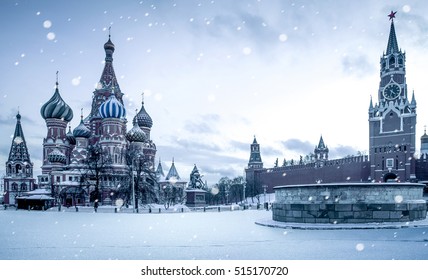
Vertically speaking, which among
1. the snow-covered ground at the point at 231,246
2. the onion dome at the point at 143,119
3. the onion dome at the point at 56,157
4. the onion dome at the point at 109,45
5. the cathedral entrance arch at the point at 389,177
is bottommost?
the cathedral entrance arch at the point at 389,177

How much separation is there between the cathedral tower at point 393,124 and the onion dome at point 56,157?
1494 inches

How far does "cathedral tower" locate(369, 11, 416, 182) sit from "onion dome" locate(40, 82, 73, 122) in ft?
129

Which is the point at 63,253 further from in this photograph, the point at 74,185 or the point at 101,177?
the point at 74,185

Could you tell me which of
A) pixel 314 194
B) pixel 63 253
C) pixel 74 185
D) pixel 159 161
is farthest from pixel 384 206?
pixel 159 161

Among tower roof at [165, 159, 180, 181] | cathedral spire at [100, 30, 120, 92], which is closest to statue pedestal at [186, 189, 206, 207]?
cathedral spire at [100, 30, 120, 92]

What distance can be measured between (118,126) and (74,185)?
789 cm

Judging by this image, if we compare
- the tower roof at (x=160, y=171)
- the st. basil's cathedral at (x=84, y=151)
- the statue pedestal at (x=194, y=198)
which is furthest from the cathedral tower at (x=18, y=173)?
the tower roof at (x=160, y=171)

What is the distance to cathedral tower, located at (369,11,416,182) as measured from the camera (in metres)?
42.2

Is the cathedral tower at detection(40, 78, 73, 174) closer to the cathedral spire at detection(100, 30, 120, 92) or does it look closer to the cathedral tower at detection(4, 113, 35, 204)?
the cathedral spire at detection(100, 30, 120, 92)

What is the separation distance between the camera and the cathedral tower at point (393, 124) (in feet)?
139

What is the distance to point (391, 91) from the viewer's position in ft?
147

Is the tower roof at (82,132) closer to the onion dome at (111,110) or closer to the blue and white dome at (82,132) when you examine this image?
the blue and white dome at (82,132)

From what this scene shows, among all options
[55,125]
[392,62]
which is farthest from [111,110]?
[392,62]
